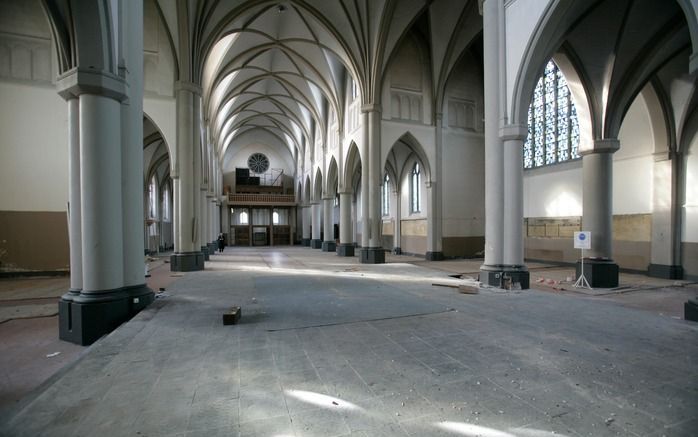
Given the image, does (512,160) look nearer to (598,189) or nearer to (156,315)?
(598,189)

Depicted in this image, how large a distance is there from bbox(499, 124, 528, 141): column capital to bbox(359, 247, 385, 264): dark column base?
8.97 m

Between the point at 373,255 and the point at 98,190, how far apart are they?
12322mm

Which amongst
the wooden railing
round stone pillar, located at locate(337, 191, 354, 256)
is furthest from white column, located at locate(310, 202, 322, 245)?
round stone pillar, located at locate(337, 191, 354, 256)

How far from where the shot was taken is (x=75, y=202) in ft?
18.8

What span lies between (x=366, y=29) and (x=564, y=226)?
41.9ft

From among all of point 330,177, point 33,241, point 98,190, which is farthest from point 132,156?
point 330,177

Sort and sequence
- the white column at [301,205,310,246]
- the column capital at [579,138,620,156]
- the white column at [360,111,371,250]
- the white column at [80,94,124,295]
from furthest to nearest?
the white column at [301,205,310,246] → the white column at [360,111,371,250] → the column capital at [579,138,620,156] → the white column at [80,94,124,295]

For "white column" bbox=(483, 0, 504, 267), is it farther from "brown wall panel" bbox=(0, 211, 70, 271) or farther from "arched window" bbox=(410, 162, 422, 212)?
"brown wall panel" bbox=(0, 211, 70, 271)

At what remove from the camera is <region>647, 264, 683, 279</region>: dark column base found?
474 inches

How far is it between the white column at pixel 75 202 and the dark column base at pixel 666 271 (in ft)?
54.4

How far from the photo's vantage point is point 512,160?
8758 mm

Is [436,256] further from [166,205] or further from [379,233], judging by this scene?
[166,205]

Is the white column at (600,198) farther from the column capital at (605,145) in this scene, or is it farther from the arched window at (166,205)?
the arched window at (166,205)

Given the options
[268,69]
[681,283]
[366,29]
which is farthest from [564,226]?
[268,69]
